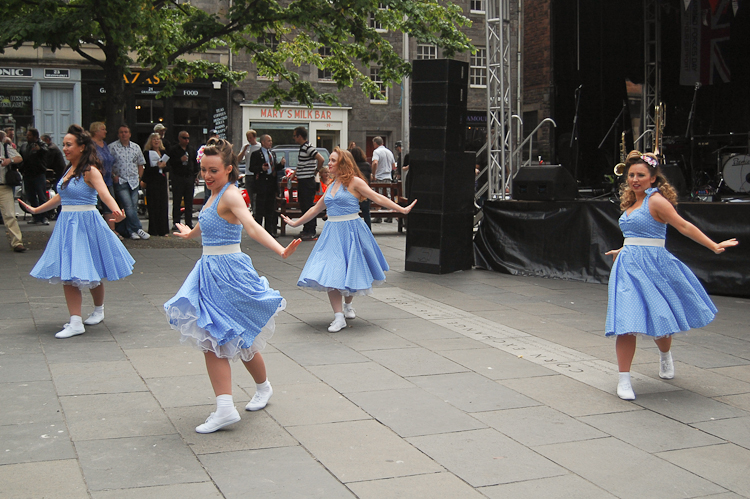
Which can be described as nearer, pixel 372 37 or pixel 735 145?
pixel 372 37

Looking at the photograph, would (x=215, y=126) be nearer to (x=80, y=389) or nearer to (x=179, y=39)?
(x=179, y=39)

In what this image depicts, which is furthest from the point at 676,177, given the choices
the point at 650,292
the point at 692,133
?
the point at 692,133

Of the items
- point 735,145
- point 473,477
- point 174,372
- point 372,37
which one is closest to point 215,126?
point 372,37

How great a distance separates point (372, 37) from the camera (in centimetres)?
1512

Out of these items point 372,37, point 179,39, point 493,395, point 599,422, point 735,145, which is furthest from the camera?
point 735,145

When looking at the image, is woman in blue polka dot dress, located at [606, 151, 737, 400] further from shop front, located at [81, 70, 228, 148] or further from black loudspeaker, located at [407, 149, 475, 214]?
shop front, located at [81, 70, 228, 148]

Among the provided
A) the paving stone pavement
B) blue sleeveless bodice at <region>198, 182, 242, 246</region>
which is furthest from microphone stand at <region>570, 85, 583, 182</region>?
blue sleeveless bodice at <region>198, 182, 242, 246</region>

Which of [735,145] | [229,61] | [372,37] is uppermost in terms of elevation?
[229,61]

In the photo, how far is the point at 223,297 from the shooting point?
4699 mm

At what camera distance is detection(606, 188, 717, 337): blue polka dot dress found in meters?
5.43

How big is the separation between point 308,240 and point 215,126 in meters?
19.8

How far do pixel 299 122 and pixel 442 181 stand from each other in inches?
1035

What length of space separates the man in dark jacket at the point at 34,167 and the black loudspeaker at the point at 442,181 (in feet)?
32.3

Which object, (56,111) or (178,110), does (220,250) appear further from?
(178,110)
